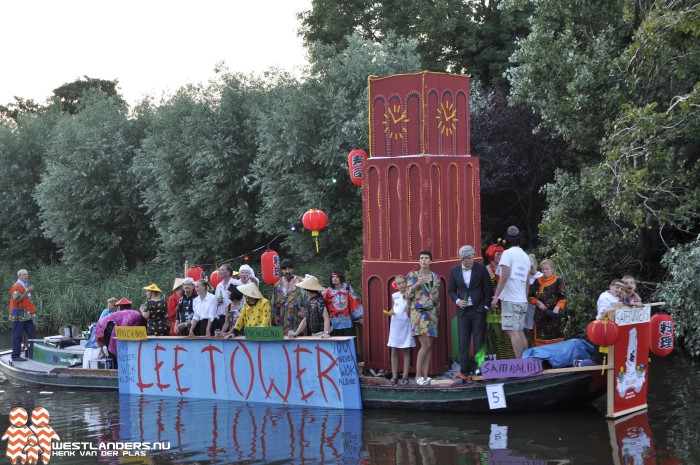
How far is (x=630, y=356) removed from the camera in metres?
11.4

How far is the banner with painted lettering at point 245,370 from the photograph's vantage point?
12.6 m

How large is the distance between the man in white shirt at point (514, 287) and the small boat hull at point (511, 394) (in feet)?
1.94

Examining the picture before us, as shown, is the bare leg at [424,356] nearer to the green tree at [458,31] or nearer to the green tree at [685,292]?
the green tree at [685,292]

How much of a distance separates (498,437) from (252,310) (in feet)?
14.1

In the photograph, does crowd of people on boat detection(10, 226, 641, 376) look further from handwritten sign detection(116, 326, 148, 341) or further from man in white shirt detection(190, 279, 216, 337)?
handwritten sign detection(116, 326, 148, 341)

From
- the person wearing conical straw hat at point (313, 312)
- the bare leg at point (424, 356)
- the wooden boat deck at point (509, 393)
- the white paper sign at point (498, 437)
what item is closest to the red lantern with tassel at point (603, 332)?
the wooden boat deck at point (509, 393)

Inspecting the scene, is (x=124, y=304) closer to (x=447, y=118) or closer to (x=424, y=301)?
(x=424, y=301)

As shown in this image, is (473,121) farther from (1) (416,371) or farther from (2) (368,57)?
(1) (416,371)

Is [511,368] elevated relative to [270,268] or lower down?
lower down

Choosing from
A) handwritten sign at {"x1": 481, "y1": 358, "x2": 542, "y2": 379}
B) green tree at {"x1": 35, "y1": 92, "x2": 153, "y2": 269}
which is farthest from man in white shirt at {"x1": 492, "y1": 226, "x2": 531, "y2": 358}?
green tree at {"x1": 35, "y1": 92, "x2": 153, "y2": 269}

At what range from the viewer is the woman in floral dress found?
39.9 ft

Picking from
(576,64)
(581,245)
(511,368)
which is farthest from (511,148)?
(511,368)

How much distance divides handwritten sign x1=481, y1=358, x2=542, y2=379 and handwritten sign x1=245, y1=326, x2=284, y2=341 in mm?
2956

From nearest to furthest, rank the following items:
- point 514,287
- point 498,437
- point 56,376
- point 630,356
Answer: point 498,437 → point 630,356 → point 514,287 → point 56,376
